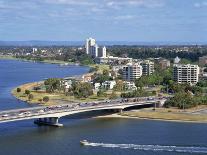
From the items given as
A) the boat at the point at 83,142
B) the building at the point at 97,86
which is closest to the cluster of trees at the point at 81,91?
the building at the point at 97,86

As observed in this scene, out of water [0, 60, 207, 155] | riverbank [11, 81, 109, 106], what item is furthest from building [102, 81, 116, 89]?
water [0, 60, 207, 155]

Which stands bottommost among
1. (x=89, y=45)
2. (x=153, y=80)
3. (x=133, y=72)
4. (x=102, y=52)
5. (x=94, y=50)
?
(x=153, y=80)

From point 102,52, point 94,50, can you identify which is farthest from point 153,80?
point 94,50

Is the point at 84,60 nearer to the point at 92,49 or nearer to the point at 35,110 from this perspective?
the point at 92,49

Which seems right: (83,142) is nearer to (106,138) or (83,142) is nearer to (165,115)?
(106,138)

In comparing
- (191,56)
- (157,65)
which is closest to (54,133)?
(157,65)

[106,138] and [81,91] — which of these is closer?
[106,138]

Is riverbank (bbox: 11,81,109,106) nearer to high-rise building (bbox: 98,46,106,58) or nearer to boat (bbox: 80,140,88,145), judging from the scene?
boat (bbox: 80,140,88,145)

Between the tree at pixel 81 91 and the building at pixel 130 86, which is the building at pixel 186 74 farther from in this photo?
the tree at pixel 81 91
